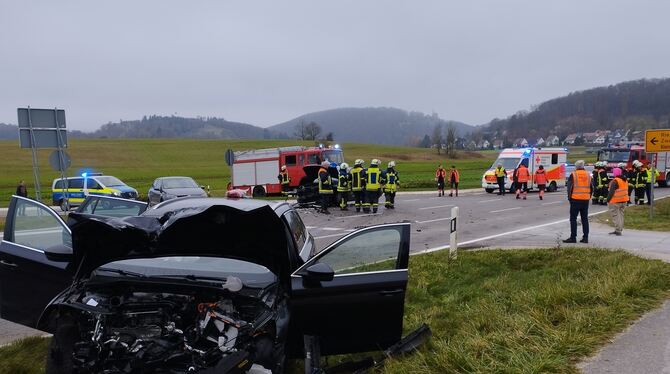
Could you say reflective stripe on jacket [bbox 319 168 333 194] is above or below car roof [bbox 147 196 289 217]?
below

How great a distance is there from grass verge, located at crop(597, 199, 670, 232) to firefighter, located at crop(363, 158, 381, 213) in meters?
6.84

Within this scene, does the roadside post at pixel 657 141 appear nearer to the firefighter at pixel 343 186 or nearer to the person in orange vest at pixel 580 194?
the person in orange vest at pixel 580 194

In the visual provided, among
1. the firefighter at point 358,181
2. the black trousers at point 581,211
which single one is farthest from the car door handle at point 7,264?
the firefighter at point 358,181

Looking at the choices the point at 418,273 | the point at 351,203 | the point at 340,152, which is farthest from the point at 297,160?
the point at 418,273

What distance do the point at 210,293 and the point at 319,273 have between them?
83cm

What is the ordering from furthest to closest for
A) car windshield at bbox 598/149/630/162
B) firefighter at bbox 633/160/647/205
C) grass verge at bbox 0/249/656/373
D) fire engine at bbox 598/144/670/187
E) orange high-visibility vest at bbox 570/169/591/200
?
car windshield at bbox 598/149/630/162 < fire engine at bbox 598/144/670/187 < firefighter at bbox 633/160/647/205 < orange high-visibility vest at bbox 570/169/591/200 < grass verge at bbox 0/249/656/373

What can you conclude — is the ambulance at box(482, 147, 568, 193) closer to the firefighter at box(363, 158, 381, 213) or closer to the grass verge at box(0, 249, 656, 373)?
the firefighter at box(363, 158, 381, 213)

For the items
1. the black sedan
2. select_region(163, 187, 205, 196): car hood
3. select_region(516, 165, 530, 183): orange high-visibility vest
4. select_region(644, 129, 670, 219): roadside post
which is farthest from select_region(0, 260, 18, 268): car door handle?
select_region(516, 165, 530, 183): orange high-visibility vest

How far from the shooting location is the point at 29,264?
15.7 ft

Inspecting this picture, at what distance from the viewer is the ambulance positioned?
26.6 meters

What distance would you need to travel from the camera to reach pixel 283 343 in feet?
12.5

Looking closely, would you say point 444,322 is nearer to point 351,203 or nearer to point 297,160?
point 351,203

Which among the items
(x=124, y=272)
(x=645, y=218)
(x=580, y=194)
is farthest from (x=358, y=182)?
(x=124, y=272)

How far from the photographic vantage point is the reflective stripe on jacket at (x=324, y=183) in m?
17.9
